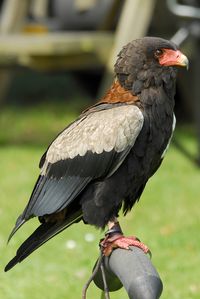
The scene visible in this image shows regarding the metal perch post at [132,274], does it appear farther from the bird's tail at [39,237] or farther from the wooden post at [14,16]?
the wooden post at [14,16]

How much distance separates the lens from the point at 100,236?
21.3 feet

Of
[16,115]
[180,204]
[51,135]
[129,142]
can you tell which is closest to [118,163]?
[129,142]

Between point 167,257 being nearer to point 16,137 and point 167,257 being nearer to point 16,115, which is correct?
point 16,137

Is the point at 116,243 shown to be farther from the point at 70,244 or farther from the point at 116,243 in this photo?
the point at 70,244

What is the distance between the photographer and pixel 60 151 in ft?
13.8

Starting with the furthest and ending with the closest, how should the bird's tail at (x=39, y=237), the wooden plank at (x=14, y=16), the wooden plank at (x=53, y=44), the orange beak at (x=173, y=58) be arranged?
the wooden plank at (x=14, y=16) → the wooden plank at (x=53, y=44) → the orange beak at (x=173, y=58) → the bird's tail at (x=39, y=237)

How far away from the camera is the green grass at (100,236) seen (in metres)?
5.51

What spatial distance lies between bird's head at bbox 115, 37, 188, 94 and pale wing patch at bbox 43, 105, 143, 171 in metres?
0.18

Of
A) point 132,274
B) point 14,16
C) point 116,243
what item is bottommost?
point 14,16

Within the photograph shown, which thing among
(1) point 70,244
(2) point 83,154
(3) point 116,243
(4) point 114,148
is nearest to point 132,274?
(3) point 116,243

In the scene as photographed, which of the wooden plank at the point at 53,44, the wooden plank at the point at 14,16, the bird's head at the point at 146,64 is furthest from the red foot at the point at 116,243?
the wooden plank at the point at 14,16

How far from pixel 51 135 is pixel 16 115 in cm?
126

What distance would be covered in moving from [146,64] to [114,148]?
1.46ft

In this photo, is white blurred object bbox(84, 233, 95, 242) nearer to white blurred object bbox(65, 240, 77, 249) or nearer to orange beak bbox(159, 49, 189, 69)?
white blurred object bbox(65, 240, 77, 249)
